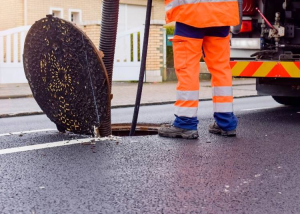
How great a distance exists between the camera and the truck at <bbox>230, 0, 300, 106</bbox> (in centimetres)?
685

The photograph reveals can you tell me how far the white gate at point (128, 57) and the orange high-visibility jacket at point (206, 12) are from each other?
40.1ft

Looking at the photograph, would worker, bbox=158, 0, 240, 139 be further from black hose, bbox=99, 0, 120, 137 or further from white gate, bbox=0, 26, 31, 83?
white gate, bbox=0, 26, 31, 83

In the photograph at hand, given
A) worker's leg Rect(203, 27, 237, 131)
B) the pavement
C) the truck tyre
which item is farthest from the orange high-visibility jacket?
the pavement

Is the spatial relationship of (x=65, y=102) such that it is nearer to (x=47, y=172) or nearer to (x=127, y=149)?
(x=127, y=149)

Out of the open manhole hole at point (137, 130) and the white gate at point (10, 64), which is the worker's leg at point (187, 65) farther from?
the white gate at point (10, 64)

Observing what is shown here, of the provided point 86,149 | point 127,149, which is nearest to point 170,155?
point 127,149

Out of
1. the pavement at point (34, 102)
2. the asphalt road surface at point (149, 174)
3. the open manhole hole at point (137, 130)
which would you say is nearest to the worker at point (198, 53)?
the asphalt road surface at point (149, 174)

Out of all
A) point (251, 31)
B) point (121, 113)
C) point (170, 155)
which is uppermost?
point (251, 31)

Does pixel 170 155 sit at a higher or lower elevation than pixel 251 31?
lower

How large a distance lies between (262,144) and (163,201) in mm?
2011

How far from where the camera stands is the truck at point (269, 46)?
22.5ft

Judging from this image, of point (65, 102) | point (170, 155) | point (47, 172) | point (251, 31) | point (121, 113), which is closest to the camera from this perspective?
point (47, 172)

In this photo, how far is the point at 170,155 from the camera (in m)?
4.30

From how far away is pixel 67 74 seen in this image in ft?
15.5
